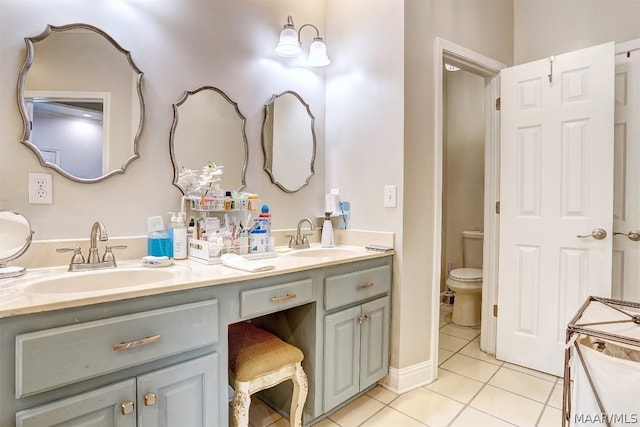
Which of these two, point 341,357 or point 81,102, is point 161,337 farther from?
point 81,102

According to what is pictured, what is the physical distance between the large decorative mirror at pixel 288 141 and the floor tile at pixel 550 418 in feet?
6.17

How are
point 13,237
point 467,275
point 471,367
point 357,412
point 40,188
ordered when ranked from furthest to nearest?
point 467,275 < point 471,367 < point 357,412 < point 40,188 < point 13,237

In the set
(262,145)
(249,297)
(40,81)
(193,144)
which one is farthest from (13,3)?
(249,297)

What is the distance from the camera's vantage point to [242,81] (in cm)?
201

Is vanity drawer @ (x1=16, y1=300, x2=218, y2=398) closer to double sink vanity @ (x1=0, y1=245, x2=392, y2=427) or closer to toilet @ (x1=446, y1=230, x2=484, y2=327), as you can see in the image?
double sink vanity @ (x1=0, y1=245, x2=392, y2=427)

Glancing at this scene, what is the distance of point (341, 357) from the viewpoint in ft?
5.46

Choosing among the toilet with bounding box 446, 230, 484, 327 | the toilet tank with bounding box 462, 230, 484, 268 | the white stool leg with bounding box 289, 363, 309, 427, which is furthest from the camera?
the toilet tank with bounding box 462, 230, 484, 268

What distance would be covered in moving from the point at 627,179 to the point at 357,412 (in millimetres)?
2120

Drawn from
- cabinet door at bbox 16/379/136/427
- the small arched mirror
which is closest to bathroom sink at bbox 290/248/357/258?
cabinet door at bbox 16/379/136/427

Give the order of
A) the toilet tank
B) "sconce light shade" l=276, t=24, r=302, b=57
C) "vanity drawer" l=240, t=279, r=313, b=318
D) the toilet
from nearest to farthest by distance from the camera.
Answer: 1. "vanity drawer" l=240, t=279, r=313, b=318
2. "sconce light shade" l=276, t=24, r=302, b=57
3. the toilet
4. the toilet tank

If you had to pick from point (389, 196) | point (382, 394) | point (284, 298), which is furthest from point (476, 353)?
point (284, 298)

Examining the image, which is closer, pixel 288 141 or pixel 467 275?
pixel 288 141

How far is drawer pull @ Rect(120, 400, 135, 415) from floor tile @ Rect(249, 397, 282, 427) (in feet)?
2.70

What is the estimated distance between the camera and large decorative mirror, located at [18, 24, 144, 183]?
1.36 m
